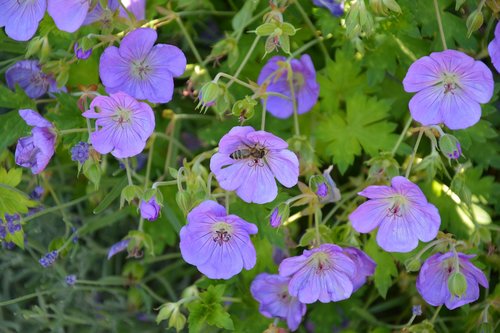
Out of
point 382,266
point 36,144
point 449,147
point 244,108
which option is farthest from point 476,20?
point 36,144

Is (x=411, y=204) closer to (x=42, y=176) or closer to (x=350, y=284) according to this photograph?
(x=350, y=284)

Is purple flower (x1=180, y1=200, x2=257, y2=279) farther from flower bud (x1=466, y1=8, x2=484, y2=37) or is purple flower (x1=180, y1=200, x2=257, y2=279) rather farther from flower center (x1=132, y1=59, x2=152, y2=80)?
flower bud (x1=466, y1=8, x2=484, y2=37)

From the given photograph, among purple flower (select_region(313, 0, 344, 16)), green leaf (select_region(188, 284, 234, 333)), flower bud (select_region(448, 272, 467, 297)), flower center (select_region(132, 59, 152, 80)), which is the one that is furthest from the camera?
purple flower (select_region(313, 0, 344, 16))

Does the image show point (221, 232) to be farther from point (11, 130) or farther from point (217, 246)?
point (11, 130)

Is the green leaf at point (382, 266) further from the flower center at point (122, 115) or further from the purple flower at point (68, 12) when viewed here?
the purple flower at point (68, 12)

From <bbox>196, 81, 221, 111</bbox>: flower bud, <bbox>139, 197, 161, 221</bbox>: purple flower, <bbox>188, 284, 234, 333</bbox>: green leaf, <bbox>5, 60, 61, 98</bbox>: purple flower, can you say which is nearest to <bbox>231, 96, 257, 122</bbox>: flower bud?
<bbox>196, 81, 221, 111</bbox>: flower bud

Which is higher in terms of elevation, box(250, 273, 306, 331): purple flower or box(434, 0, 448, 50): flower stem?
box(434, 0, 448, 50): flower stem

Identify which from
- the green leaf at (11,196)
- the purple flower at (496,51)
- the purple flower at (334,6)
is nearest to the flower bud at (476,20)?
the purple flower at (496,51)

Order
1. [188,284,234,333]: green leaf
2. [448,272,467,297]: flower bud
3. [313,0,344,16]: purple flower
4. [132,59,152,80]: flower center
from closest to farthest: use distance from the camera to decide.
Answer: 1. [448,272,467,297]: flower bud
2. [132,59,152,80]: flower center
3. [188,284,234,333]: green leaf
4. [313,0,344,16]: purple flower
